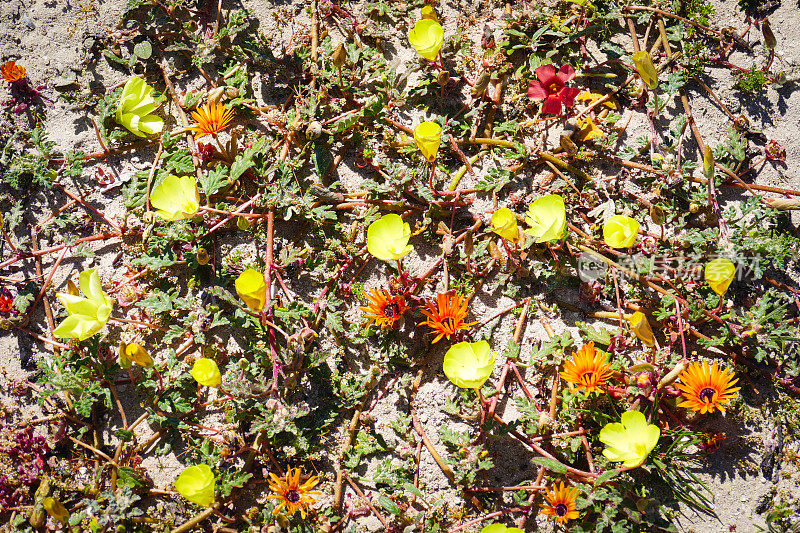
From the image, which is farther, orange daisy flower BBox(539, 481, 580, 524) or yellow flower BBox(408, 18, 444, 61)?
yellow flower BBox(408, 18, 444, 61)

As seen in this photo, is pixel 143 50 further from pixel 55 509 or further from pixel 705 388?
pixel 705 388

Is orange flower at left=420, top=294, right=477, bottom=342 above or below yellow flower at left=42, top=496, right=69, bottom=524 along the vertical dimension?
above

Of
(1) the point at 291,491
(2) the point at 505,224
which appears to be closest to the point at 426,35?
(2) the point at 505,224

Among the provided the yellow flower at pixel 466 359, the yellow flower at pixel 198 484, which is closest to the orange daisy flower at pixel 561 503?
the yellow flower at pixel 466 359

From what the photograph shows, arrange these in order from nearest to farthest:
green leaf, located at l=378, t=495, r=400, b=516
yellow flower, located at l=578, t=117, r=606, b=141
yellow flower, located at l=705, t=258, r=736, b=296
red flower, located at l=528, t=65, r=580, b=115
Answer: yellow flower, located at l=705, t=258, r=736, b=296 → green leaf, located at l=378, t=495, r=400, b=516 → red flower, located at l=528, t=65, r=580, b=115 → yellow flower, located at l=578, t=117, r=606, b=141

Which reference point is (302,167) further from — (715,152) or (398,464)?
(715,152)

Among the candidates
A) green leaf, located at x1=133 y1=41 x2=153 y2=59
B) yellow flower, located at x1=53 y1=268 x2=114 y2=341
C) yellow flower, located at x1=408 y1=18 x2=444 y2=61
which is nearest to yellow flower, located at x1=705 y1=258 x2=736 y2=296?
yellow flower, located at x1=408 y1=18 x2=444 y2=61

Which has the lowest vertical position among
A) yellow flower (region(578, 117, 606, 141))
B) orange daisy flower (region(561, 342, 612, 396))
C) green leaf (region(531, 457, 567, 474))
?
green leaf (region(531, 457, 567, 474))

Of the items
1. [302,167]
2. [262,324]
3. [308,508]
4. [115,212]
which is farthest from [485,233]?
[115,212]

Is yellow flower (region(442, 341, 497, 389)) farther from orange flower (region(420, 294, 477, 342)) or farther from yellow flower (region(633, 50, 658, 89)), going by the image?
yellow flower (region(633, 50, 658, 89))
